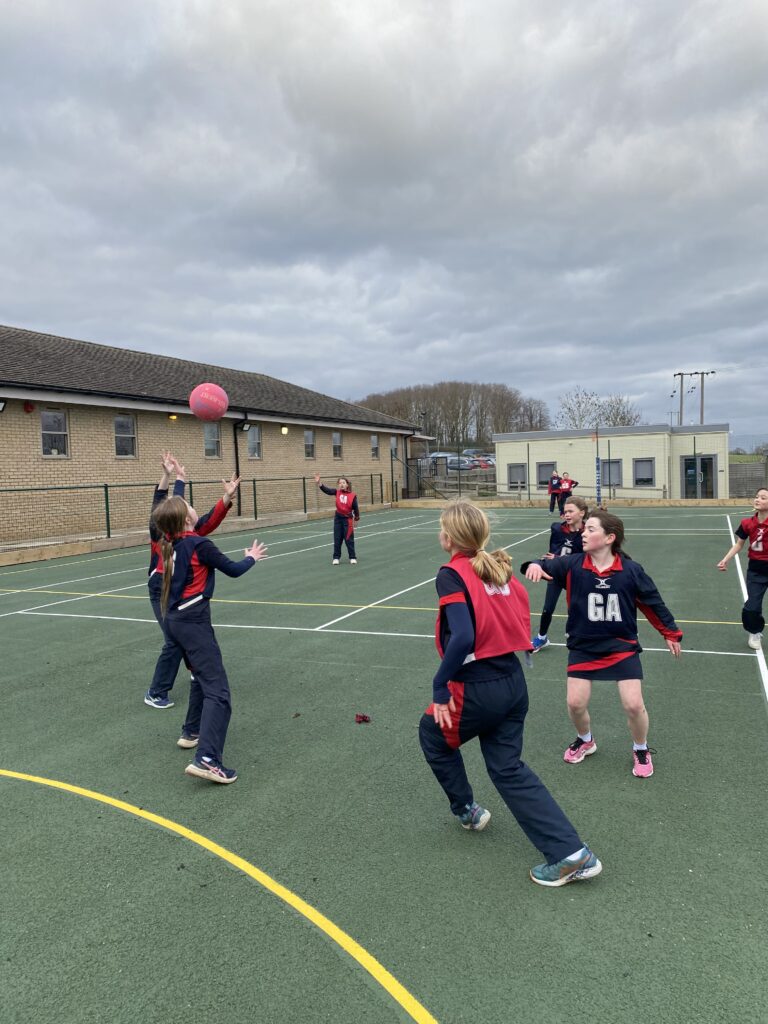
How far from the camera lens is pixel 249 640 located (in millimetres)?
8305

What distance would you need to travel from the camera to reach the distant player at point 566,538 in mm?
6652

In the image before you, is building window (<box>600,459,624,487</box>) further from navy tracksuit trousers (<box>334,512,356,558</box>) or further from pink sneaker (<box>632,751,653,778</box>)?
pink sneaker (<box>632,751,653,778</box>)

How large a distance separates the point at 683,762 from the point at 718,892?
58.8 inches

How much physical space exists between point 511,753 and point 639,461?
3775cm

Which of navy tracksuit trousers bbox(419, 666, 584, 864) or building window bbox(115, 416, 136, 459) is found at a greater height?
building window bbox(115, 416, 136, 459)

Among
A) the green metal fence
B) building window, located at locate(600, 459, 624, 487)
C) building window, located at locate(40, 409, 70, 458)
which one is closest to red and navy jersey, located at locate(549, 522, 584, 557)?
the green metal fence

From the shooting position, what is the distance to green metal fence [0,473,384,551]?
18.5 metres

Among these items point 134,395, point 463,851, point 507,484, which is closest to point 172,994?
point 463,851

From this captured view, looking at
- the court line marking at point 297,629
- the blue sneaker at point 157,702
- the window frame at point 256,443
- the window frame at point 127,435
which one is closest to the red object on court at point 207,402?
the court line marking at point 297,629

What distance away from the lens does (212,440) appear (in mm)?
26656

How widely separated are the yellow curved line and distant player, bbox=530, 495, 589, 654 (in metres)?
3.61

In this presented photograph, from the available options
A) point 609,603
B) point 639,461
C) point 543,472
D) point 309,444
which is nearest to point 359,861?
point 609,603

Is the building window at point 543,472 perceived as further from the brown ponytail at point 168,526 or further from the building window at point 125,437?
the brown ponytail at point 168,526

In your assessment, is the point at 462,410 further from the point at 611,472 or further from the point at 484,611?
the point at 484,611
